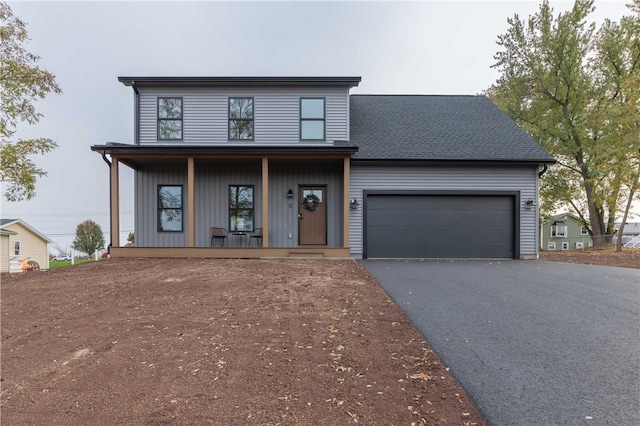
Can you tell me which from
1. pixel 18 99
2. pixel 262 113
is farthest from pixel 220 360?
pixel 18 99

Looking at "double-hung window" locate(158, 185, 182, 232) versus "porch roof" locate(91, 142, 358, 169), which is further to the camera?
"double-hung window" locate(158, 185, 182, 232)

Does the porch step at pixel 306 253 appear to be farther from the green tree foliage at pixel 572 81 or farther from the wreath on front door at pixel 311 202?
the green tree foliage at pixel 572 81

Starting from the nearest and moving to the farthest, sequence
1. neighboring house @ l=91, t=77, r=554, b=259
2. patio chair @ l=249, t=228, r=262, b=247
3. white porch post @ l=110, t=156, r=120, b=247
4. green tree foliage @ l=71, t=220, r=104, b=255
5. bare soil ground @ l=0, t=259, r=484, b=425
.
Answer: bare soil ground @ l=0, t=259, r=484, b=425 → white porch post @ l=110, t=156, r=120, b=247 → neighboring house @ l=91, t=77, r=554, b=259 → patio chair @ l=249, t=228, r=262, b=247 → green tree foliage @ l=71, t=220, r=104, b=255

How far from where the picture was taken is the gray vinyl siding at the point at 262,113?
1049 centimetres

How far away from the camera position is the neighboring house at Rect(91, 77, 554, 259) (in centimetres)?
974

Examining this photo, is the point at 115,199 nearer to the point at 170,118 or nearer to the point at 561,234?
the point at 170,118

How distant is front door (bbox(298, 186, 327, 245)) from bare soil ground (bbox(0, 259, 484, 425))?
5170mm

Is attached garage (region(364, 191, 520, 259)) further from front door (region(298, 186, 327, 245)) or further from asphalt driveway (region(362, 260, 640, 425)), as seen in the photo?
asphalt driveway (region(362, 260, 640, 425))

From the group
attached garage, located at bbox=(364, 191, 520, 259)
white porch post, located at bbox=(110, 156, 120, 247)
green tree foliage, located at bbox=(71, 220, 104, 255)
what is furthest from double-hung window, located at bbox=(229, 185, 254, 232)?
green tree foliage, located at bbox=(71, 220, 104, 255)

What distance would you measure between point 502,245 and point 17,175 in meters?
14.8

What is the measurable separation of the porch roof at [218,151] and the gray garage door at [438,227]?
201 centimetres

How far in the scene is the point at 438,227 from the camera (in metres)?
9.83


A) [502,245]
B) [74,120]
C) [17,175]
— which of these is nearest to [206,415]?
[502,245]

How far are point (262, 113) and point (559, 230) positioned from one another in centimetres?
3967
